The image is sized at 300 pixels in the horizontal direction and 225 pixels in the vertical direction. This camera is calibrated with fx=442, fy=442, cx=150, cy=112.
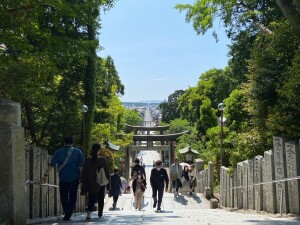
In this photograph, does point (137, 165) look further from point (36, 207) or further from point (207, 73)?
point (207, 73)

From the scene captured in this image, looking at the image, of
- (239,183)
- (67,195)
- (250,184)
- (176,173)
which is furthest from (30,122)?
(67,195)

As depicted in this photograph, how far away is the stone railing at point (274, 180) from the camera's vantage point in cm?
867

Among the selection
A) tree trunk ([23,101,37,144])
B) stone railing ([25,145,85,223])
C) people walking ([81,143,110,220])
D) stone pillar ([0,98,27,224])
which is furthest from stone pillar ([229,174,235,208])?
stone pillar ([0,98,27,224])

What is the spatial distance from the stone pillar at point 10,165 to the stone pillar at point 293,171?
5.16 m

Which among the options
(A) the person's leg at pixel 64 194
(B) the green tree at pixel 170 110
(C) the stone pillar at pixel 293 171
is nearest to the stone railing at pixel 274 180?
(C) the stone pillar at pixel 293 171

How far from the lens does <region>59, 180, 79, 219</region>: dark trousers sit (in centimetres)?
805

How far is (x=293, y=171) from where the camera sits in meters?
8.67

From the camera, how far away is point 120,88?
5591 cm

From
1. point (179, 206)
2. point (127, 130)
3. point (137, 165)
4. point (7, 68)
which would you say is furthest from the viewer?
point (127, 130)

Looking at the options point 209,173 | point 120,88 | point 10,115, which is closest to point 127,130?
point 120,88

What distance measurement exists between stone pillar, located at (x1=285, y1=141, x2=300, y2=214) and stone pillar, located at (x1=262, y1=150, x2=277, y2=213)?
0.94 m

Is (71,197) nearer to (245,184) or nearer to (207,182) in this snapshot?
(245,184)

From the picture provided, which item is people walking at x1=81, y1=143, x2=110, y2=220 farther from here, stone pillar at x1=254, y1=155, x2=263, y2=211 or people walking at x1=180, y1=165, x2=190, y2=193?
people walking at x1=180, y1=165, x2=190, y2=193

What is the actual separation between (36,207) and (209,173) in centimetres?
1302
